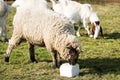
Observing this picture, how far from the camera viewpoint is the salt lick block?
829cm

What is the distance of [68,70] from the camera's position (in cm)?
832

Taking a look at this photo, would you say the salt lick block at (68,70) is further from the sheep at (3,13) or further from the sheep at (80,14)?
the sheep at (80,14)

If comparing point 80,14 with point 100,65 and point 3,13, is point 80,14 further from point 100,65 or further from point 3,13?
point 100,65

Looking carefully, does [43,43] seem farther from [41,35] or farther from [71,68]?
[71,68]

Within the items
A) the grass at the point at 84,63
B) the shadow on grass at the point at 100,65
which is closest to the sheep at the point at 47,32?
the grass at the point at 84,63

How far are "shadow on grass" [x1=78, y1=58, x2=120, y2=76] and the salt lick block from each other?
34cm

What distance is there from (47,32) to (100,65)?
1.64 meters

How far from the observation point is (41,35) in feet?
28.3

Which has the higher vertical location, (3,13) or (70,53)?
(3,13)

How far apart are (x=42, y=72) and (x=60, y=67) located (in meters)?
0.50

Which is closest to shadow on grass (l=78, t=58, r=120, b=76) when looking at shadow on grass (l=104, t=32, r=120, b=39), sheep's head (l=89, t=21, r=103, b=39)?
sheep's head (l=89, t=21, r=103, b=39)

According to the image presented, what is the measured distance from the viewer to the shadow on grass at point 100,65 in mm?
8883

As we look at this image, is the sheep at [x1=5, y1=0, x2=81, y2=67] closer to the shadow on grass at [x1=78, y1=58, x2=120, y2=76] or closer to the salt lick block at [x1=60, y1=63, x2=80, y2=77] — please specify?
the salt lick block at [x1=60, y1=63, x2=80, y2=77]

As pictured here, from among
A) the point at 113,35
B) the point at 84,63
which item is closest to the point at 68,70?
the point at 84,63
